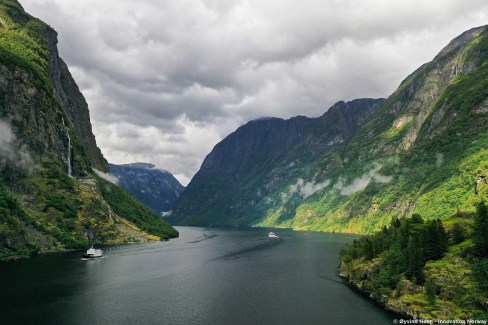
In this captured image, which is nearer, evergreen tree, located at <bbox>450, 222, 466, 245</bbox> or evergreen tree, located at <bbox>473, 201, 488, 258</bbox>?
evergreen tree, located at <bbox>473, 201, 488, 258</bbox>

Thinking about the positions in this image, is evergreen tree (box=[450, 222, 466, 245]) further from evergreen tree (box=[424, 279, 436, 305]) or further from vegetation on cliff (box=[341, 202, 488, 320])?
evergreen tree (box=[424, 279, 436, 305])

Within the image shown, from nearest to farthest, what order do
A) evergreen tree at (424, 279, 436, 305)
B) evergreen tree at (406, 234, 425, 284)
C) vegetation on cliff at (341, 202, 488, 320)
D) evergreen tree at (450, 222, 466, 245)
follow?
1. vegetation on cliff at (341, 202, 488, 320)
2. evergreen tree at (424, 279, 436, 305)
3. evergreen tree at (406, 234, 425, 284)
4. evergreen tree at (450, 222, 466, 245)

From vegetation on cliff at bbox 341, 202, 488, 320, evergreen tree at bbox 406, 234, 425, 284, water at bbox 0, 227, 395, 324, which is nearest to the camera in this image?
vegetation on cliff at bbox 341, 202, 488, 320

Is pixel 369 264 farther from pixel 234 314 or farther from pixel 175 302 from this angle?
pixel 175 302

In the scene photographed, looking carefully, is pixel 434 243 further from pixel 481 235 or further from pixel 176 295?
pixel 176 295

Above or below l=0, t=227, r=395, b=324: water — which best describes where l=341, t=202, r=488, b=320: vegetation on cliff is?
above

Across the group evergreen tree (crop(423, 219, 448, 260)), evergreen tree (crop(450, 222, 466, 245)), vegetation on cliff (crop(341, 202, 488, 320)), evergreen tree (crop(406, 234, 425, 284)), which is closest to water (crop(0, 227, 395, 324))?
vegetation on cliff (crop(341, 202, 488, 320))

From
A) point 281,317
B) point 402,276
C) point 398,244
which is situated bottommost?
point 281,317

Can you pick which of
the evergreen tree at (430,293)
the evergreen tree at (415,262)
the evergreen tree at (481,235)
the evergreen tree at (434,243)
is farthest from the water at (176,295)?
the evergreen tree at (481,235)

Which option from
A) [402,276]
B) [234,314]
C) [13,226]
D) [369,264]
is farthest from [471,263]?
[13,226]
